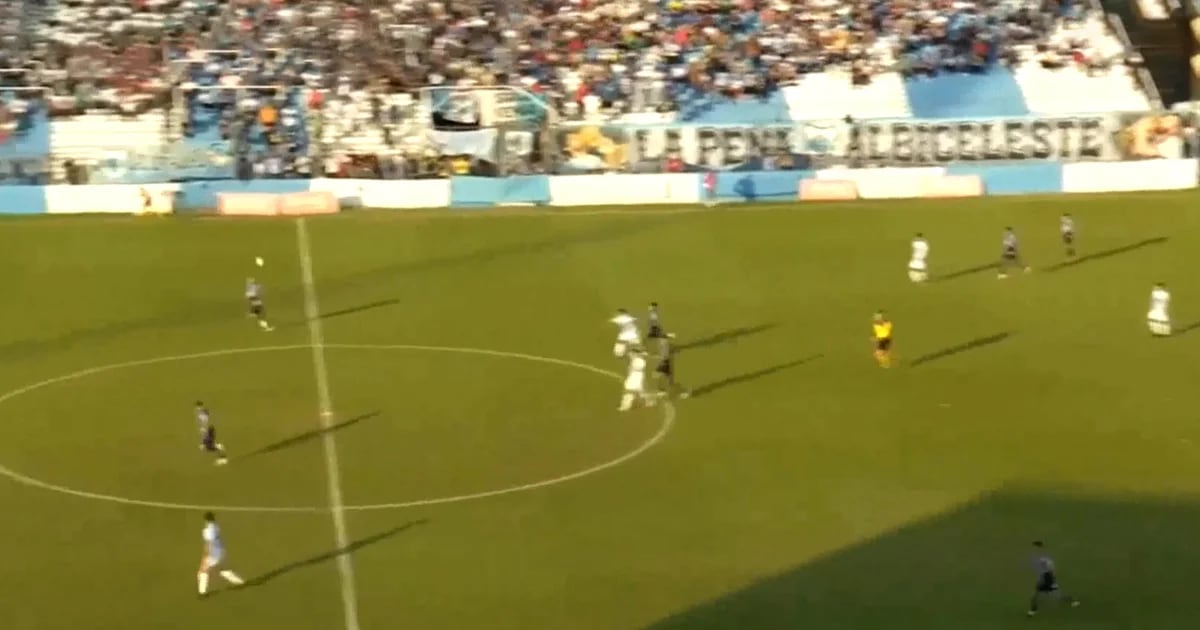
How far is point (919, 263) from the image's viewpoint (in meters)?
50.6

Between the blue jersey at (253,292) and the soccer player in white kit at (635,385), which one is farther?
the blue jersey at (253,292)

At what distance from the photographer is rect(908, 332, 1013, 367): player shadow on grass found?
43688mm

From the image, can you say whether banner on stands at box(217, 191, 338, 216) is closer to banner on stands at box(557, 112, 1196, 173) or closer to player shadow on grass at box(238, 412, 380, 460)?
banner on stands at box(557, 112, 1196, 173)

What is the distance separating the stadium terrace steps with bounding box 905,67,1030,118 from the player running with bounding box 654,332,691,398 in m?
28.0

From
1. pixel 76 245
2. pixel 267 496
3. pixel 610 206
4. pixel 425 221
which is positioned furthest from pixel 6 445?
pixel 610 206

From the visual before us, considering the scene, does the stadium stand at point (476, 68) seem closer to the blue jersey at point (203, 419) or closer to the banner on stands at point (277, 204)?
the banner on stands at point (277, 204)

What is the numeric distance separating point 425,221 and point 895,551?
29.1 m

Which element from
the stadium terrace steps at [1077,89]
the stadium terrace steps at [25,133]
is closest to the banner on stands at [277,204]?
the stadium terrace steps at [25,133]

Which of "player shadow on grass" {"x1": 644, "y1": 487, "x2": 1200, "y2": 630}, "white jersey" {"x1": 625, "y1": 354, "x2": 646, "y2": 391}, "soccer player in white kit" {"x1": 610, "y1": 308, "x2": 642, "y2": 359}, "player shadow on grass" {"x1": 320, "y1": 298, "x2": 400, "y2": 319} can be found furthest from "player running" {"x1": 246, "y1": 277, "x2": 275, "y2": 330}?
"player shadow on grass" {"x1": 644, "y1": 487, "x2": 1200, "y2": 630}

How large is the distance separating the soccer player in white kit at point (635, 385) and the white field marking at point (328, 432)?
5915mm

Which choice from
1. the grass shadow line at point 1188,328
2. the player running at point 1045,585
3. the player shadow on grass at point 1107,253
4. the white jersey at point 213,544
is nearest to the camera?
the player running at point 1045,585

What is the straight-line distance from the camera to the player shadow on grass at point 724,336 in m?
45.1

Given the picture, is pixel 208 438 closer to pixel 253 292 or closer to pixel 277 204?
pixel 253 292

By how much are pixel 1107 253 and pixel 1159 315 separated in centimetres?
929
